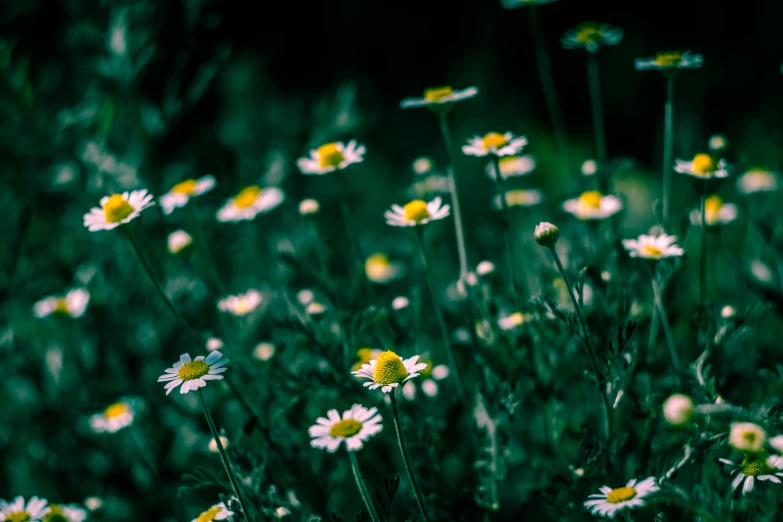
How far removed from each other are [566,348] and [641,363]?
21cm

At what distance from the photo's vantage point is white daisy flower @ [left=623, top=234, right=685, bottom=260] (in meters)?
A: 1.65

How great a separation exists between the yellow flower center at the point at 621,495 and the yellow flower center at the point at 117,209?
4.23 feet

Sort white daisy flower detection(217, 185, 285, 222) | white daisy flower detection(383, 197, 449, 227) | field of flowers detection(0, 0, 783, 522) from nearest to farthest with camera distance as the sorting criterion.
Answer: field of flowers detection(0, 0, 783, 522) → white daisy flower detection(383, 197, 449, 227) → white daisy flower detection(217, 185, 285, 222)

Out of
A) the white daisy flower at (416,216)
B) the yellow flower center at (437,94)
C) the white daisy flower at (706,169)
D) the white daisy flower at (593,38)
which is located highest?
the yellow flower center at (437,94)

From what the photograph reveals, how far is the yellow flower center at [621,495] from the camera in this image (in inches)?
52.1

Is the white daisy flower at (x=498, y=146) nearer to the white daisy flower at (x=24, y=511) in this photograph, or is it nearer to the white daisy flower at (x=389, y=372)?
the white daisy flower at (x=389, y=372)

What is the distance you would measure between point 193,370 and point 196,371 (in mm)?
10

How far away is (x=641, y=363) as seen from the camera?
75.6 inches

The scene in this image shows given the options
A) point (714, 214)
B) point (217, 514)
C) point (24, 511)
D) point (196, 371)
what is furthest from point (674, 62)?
point (24, 511)

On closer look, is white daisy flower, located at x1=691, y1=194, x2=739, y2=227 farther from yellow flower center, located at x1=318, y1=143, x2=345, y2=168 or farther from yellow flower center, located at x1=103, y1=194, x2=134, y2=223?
yellow flower center, located at x1=103, y1=194, x2=134, y2=223

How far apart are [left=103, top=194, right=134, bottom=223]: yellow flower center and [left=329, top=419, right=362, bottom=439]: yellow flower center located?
2.49 feet

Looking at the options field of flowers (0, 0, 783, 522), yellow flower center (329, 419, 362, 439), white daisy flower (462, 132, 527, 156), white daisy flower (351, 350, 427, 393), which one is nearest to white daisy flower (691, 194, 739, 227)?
field of flowers (0, 0, 783, 522)

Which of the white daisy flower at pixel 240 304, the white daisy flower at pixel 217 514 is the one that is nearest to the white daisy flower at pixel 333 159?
the white daisy flower at pixel 240 304

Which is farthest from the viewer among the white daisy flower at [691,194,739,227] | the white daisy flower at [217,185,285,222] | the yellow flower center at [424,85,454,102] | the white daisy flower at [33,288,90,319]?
the white daisy flower at [33,288,90,319]
